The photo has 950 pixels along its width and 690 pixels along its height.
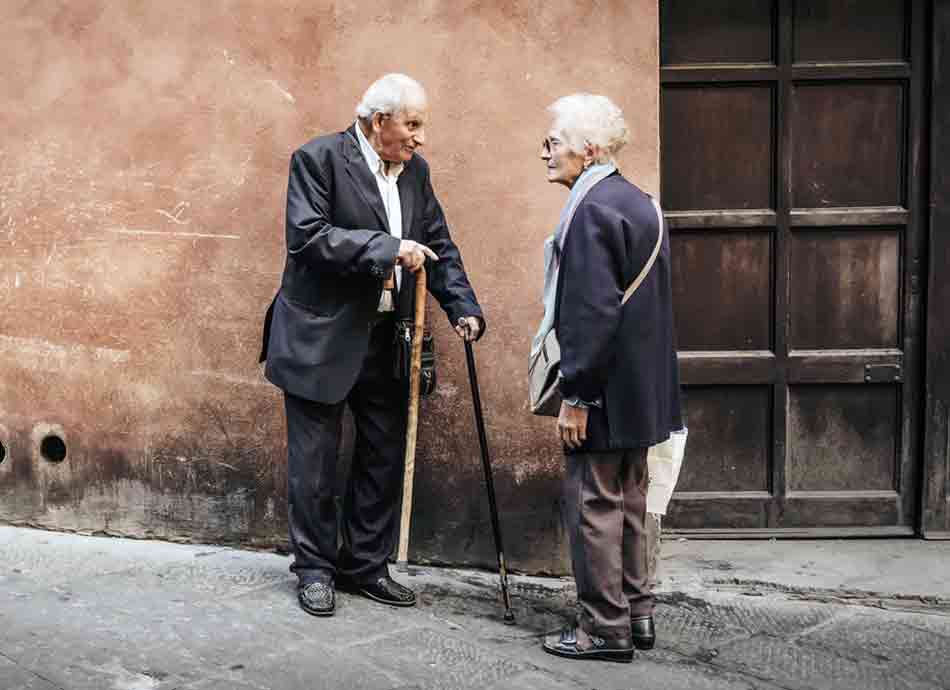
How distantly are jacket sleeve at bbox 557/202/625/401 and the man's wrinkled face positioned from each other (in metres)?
0.74

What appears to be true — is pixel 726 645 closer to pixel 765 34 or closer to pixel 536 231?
pixel 536 231

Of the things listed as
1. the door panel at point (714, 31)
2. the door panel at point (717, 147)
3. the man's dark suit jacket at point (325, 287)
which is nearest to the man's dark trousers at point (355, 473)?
the man's dark suit jacket at point (325, 287)

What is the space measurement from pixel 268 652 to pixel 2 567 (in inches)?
53.3

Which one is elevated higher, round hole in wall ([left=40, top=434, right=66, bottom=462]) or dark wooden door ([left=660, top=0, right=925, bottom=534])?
dark wooden door ([left=660, top=0, right=925, bottom=534])

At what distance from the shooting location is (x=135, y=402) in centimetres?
513

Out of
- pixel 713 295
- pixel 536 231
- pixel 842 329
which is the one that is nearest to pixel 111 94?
pixel 536 231

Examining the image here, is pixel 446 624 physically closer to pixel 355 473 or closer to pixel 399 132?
pixel 355 473

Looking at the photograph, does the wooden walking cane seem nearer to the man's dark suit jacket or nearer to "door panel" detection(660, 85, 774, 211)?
the man's dark suit jacket

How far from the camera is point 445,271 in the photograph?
461 cm

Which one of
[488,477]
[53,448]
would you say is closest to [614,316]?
[488,477]

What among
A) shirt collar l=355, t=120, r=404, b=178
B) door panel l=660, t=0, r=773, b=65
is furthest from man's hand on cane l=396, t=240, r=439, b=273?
door panel l=660, t=0, r=773, b=65

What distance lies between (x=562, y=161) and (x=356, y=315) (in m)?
0.90

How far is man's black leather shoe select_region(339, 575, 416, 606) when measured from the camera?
4.55m

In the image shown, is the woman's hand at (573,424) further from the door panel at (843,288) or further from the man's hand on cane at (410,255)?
the door panel at (843,288)
